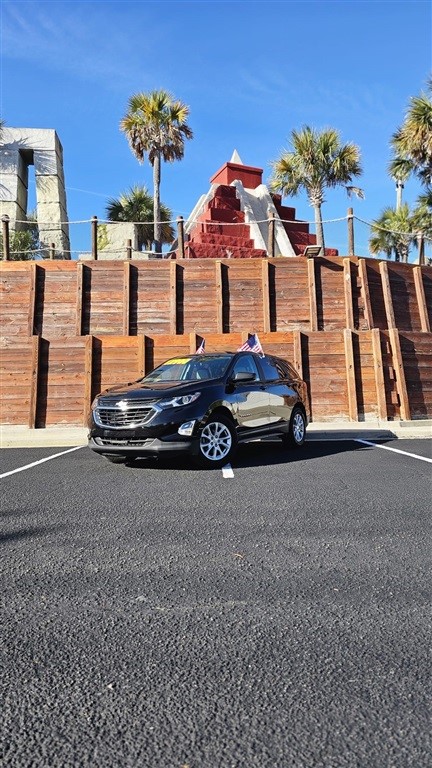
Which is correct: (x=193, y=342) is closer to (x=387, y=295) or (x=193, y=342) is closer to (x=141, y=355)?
(x=141, y=355)

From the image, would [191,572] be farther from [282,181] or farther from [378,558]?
[282,181]

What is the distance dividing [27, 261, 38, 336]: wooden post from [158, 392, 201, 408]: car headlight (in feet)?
30.5

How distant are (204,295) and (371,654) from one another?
44.5ft

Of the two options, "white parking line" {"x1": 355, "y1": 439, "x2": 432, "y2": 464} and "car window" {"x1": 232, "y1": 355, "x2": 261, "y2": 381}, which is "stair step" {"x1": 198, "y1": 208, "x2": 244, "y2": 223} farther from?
"car window" {"x1": 232, "y1": 355, "x2": 261, "y2": 381}

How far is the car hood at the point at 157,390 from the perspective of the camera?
7.01 m

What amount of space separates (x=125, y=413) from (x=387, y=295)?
37.4ft

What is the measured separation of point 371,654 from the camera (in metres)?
2.34

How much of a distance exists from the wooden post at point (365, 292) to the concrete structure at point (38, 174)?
18.1m

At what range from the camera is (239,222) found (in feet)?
83.5

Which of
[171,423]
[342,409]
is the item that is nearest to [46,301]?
[342,409]

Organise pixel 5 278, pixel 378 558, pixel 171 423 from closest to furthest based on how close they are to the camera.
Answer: pixel 378 558 < pixel 171 423 < pixel 5 278

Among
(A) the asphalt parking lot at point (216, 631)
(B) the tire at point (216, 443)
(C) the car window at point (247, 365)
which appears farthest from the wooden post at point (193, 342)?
(A) the asphalt parking lot at point (216, 631)

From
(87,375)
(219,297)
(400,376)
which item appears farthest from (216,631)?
(219,297)

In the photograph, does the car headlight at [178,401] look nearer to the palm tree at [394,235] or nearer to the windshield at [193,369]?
the windshield at [193,369]
